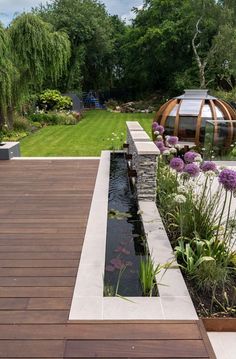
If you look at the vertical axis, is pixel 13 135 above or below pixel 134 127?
below

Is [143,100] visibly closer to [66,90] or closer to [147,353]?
[66,90]

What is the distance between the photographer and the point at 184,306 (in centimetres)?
251

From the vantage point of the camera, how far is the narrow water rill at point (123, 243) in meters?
2.86

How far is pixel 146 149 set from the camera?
4781 mm

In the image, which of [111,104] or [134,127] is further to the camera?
[111,104]

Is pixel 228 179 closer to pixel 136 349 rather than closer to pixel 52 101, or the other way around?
pixel 136 349

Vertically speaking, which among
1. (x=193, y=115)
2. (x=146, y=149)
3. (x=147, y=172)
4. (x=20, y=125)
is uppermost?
(x=193, y=115)

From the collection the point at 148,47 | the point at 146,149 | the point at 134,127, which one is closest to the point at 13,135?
the point at 134,127

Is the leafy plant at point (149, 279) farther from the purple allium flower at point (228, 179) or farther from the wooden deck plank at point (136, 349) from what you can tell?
the purple allium flower at point (228, 179)

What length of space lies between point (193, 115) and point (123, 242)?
562 centimetres

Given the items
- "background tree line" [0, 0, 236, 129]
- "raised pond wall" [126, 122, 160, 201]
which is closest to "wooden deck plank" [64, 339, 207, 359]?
"raised pond wall" [126, 122, 160, 201]

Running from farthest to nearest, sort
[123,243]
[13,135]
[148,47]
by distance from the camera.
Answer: [148,47] < [13,135] < [123,243]

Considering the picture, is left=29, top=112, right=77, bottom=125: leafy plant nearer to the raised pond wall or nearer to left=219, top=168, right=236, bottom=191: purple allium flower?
the raised pond wall

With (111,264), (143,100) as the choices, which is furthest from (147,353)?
(143,100)
